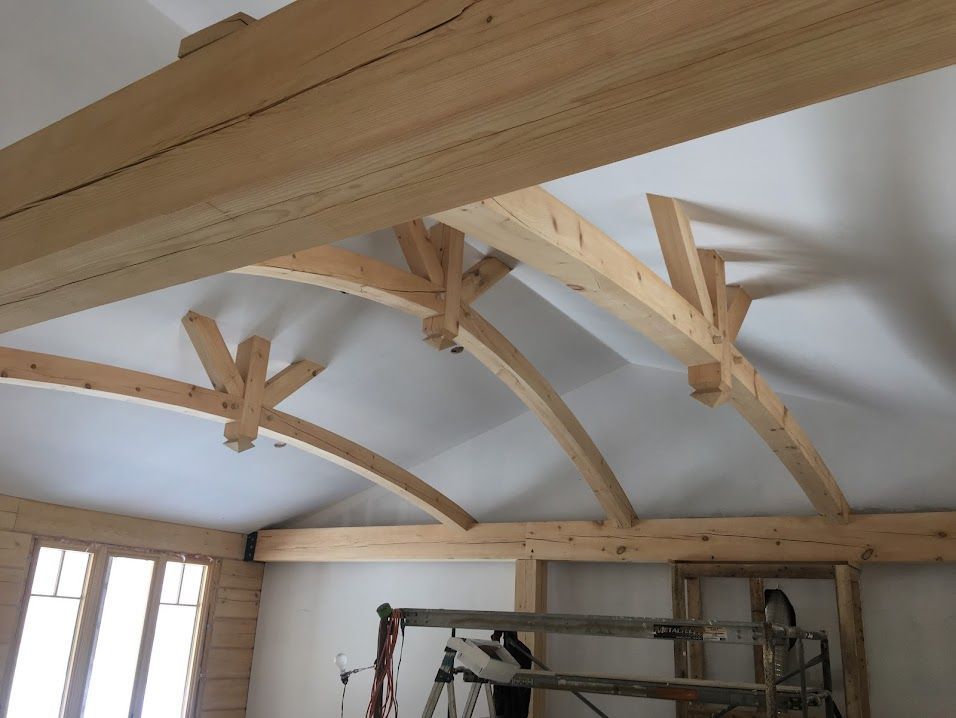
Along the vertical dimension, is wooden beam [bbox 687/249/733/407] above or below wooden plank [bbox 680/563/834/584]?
above

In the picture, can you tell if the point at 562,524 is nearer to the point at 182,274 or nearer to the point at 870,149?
the point at 870,149

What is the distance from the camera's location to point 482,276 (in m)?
5.11

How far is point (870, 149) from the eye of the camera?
2.41m

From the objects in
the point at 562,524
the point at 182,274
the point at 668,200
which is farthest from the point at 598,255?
the point at 562,524

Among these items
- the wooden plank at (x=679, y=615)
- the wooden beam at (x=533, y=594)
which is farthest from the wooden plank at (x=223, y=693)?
the wooden plank at (x=679, y=615)

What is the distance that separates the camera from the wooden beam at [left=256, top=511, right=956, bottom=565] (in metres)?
5.48

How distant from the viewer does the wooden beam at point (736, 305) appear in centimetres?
405

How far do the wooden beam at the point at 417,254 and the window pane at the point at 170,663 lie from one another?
5.04 meters

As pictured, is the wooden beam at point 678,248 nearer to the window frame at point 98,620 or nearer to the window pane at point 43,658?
the window frame at point 98,620

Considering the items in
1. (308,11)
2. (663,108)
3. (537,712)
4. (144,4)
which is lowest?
(537,712)

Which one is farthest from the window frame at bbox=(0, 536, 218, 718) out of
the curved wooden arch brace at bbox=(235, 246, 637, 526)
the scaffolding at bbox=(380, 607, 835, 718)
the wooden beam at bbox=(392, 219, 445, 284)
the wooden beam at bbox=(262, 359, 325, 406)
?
the wooden beam at bbox=(392, 219, 445, 284)

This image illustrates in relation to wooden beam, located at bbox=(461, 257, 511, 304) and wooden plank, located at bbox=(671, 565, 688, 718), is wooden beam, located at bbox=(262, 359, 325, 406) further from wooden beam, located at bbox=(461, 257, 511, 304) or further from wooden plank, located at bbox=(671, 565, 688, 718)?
wooden plank, located at bbox=(671, 565, 688, 718)

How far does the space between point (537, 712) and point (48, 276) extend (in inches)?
220

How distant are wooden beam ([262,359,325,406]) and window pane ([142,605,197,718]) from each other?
334cm
